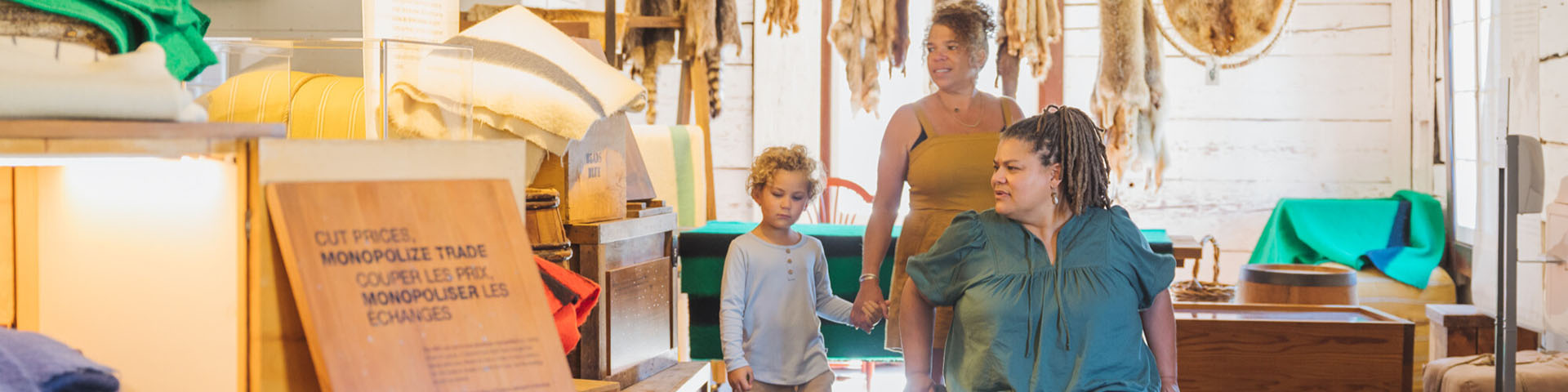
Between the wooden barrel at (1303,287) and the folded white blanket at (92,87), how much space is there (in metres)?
3.40

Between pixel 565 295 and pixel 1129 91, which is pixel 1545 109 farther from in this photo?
pixel 565 295

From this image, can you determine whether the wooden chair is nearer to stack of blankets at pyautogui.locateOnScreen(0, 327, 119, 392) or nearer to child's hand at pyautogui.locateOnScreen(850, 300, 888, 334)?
child's hand at pyautogui.locateOnScreen(850, 300, 888, 334)

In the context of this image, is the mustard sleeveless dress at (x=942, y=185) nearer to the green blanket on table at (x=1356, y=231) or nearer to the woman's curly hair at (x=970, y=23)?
the woman's curly hair at (x=970, y=23)

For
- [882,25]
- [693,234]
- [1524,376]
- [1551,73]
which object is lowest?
[1524,376]

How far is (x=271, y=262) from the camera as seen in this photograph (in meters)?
1.20

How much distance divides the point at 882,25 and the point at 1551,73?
182 centimetres

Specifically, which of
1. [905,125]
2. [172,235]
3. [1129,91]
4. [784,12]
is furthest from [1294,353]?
[172,235]

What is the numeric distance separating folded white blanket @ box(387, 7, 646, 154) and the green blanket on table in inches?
138

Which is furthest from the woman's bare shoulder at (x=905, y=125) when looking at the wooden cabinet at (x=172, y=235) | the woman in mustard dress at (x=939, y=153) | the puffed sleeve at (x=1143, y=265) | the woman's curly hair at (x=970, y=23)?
the wooden cabinet at (x=172, y=235)

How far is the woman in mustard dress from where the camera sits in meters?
2.51

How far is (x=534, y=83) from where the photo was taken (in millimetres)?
2139

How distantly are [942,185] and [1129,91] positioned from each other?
4.44 ft

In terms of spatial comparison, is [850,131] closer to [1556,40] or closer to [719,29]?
[719,29]

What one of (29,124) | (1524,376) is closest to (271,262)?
(29,124)
